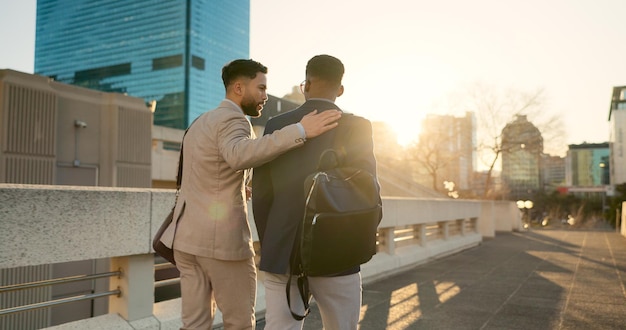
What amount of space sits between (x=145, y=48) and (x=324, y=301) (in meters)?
151

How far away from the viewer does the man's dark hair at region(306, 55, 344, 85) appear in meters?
2.26

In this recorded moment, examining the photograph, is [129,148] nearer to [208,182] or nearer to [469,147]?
[469,147]

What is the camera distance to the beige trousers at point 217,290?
2.32 meters

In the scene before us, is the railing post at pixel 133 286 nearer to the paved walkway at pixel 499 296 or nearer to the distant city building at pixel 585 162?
the paved walkway at pixel 499 296

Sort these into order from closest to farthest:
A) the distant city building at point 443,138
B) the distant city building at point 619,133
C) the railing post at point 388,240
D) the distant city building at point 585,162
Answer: the railing post at point 388,240 < the distant city building at point 443,138 < the distant city building at point 619,133 < the distant city building at point 585,162

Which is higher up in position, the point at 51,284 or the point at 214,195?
the point at 214,195

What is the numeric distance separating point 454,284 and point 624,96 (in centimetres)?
11085

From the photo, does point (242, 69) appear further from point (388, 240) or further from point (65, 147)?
point (65, 147)

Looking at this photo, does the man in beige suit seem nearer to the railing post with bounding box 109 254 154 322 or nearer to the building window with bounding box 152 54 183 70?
the railing post with bounding box 109 254 154 322

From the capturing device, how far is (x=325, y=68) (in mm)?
2270

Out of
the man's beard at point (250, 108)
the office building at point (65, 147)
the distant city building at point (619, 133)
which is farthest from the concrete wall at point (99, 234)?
the distant city building at point (619, 133)

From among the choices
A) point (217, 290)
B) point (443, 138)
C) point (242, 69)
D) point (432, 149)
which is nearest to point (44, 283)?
point (217, 290)

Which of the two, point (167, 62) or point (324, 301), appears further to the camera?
point (167, 62)

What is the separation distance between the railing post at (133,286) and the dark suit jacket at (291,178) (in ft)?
5.79
